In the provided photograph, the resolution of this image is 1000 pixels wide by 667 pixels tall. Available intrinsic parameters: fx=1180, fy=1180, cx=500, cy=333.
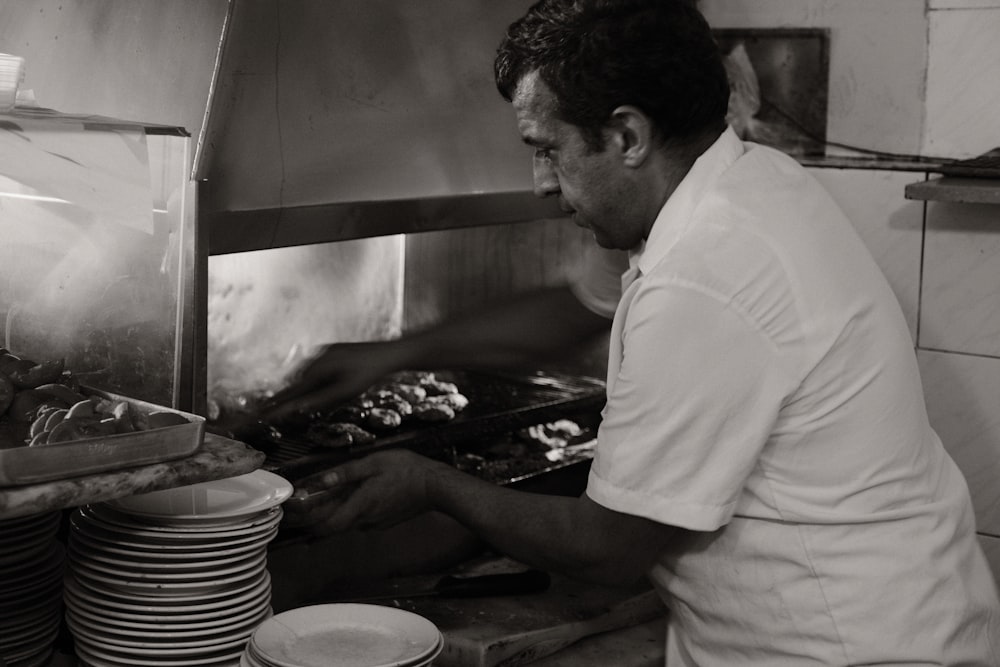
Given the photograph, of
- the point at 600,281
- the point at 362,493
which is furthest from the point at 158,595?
the point at 600,281

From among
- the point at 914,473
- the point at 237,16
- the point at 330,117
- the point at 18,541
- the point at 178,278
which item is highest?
the point at 237,16

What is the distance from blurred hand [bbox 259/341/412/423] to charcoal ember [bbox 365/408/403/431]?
108 millimetres

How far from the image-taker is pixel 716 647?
1.96m

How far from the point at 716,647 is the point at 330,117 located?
1304 mm

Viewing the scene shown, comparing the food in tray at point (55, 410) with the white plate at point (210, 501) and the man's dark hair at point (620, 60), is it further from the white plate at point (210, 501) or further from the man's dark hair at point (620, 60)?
the man's dark hair at point (620, 60)

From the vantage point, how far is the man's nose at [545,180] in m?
1.88

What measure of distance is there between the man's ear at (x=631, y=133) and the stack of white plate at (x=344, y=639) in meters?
0.79

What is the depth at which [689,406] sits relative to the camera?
1.67m

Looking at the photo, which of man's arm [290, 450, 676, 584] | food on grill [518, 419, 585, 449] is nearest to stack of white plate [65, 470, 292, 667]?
man's arm [290, 450, 676, 584]

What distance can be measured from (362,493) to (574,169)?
67 centimetres

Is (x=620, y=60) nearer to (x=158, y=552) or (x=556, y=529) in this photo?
(x=556, y=529)

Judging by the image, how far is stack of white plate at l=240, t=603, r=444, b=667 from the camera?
1.73 m

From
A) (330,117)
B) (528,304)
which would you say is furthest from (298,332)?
(528,304)

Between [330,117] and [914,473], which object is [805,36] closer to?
[330,117]
